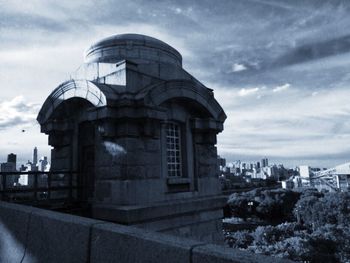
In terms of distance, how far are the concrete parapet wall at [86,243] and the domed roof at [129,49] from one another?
574cm

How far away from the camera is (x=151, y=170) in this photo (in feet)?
26.1

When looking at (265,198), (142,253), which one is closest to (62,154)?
(142,253)

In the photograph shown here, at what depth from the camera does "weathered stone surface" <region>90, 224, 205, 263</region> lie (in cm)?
242

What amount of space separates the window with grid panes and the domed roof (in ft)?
7.35

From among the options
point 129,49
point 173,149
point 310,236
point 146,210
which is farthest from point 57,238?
point 310,236

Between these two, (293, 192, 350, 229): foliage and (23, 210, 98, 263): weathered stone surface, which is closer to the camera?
(23, 210, 98, 263): weathered stone surface

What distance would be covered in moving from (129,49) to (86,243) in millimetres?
7160

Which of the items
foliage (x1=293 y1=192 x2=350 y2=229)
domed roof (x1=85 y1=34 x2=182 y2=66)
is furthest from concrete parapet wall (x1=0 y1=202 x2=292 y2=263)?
foliage (x1=293 y1=192 x2=350 y2=229)

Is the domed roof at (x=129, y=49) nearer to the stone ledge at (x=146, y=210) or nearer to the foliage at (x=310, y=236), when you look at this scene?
the stone ledge at (x=146, y=210)

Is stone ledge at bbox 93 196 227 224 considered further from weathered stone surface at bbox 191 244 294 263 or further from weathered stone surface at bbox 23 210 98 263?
weathered stone surface at bbox 191 244 294 263

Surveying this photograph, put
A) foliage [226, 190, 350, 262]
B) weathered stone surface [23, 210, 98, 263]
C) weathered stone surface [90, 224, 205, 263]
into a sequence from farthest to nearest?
foliage [226, 190, 350, 262] < weathered stone surface [23, 210, 98, 263] < weathered stone surface [90, 224, 205, 263]

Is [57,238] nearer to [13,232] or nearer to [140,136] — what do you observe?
[13,232]

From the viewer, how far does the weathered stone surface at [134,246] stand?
2418 mm

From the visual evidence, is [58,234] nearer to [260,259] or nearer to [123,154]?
[260,259]
